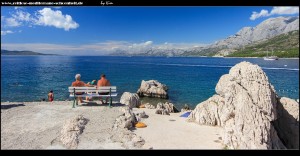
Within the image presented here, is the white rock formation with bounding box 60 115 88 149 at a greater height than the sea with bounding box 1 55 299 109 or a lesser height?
greater

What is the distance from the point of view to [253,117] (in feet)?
33.3

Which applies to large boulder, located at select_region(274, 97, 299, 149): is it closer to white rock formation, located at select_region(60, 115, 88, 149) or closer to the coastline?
the coastline

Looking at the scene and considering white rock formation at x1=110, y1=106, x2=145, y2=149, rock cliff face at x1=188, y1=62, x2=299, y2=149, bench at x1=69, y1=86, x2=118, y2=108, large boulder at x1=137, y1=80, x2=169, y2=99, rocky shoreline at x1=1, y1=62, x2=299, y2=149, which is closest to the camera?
rock cliff face at x1=188, y1=62, x2=299, y2=149

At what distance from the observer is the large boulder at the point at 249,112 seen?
9.72 m

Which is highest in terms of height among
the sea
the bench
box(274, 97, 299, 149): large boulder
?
the bench

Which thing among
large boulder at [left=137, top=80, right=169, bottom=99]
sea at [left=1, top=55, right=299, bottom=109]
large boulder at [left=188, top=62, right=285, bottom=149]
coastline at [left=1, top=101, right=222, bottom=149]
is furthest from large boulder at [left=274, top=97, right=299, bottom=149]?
large boulder at [left=137, top=80, right=169, bottom=99]

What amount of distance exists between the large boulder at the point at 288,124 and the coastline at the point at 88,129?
329cm

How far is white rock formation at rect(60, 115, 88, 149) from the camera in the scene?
9758 mm

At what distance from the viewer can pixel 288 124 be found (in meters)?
13.3

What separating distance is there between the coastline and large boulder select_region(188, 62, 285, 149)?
1.10m

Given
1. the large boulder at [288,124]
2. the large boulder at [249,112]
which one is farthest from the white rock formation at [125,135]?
the large boulder at [288,124]

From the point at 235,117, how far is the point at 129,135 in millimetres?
4626

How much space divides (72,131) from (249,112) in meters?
7.35

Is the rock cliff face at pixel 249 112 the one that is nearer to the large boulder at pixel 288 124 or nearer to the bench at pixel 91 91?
the large boulder at pixel 288 124
